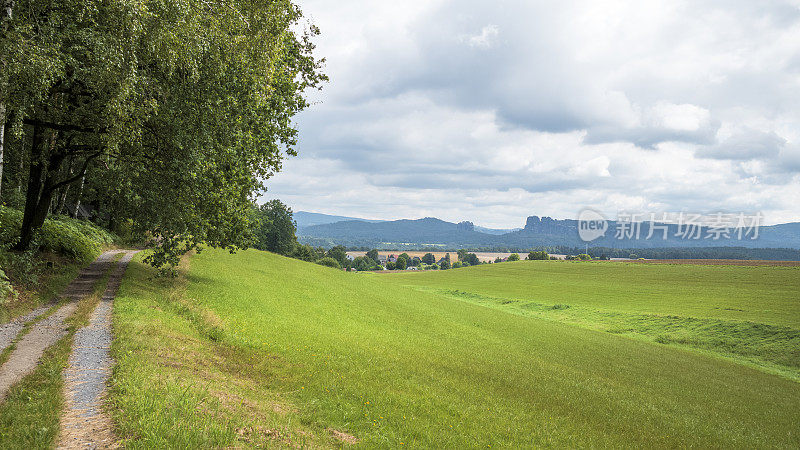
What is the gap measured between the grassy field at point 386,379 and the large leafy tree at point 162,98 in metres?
5.79

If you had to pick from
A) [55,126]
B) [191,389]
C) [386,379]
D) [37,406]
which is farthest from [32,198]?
[386,379]

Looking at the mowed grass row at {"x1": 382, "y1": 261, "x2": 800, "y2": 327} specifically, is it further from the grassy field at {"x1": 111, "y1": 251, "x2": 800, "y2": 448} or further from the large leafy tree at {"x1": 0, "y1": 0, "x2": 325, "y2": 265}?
the large leafy tree at {"x1": 0, "y1": 0, "x2": 325, "y2": 265}

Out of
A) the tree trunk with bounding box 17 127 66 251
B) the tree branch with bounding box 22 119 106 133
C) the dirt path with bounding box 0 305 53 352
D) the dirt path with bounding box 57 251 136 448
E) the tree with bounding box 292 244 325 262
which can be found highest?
the tree branch with bounding box 22 119 106 133

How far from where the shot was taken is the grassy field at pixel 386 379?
9.68m

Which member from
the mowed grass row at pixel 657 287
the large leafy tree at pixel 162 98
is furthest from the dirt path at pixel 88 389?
the mowed grass row at pixel 657 287

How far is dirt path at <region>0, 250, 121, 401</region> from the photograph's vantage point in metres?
9.98

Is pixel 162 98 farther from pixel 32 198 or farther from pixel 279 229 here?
pixel 279 229

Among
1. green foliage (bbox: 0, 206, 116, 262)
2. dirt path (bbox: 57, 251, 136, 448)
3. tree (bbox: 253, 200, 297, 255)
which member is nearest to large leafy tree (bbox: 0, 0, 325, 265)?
green foliage (bbox: 0, 206, 116, 262)

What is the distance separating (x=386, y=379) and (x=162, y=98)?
55.4 ft

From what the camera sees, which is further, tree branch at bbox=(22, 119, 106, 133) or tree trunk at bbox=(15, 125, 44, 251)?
tree trunk at bbox=(15, 125, 44, 251)

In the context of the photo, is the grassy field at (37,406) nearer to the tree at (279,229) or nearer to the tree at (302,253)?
the tree at (279,229)

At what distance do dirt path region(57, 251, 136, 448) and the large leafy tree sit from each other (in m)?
7.26

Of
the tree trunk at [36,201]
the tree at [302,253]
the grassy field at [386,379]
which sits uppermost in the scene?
the tree trunk at [36,201]

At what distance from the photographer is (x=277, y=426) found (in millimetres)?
9234
